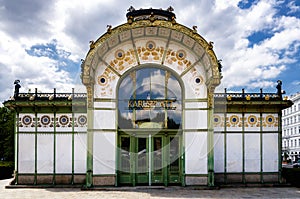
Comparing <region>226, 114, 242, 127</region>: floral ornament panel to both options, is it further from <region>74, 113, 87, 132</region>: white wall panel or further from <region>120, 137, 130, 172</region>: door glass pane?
<region>74, 113, 87, 132</region>: white wall panel

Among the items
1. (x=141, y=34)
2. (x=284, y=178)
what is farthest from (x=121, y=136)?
(x=284, y=178)

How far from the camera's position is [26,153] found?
12.7 meters

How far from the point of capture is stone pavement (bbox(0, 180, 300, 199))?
34.3 ft

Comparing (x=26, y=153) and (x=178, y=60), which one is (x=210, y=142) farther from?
(x=26, y=153)

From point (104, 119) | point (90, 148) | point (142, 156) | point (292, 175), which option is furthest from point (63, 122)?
point (292, 175)

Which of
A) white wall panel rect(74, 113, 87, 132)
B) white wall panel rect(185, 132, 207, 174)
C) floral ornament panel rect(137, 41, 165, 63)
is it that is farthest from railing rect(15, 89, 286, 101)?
floral ornament panel rect(137, 41, 165, 63)

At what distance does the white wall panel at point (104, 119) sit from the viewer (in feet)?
39.8

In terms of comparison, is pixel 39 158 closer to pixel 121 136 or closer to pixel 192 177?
pixel 121 136

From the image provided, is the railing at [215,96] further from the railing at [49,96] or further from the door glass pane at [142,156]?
the door glass pane at [142,156]

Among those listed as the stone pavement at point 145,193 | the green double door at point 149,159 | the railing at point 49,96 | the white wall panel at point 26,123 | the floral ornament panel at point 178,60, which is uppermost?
the floral ornament panel at point 178,60

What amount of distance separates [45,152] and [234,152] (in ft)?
26.0

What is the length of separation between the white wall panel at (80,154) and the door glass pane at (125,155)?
63.2 inches

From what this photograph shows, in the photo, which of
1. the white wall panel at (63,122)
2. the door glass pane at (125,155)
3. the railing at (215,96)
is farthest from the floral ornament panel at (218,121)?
the white wall panel at (63,122)

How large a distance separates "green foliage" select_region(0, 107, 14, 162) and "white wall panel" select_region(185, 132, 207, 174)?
59.9 ft
